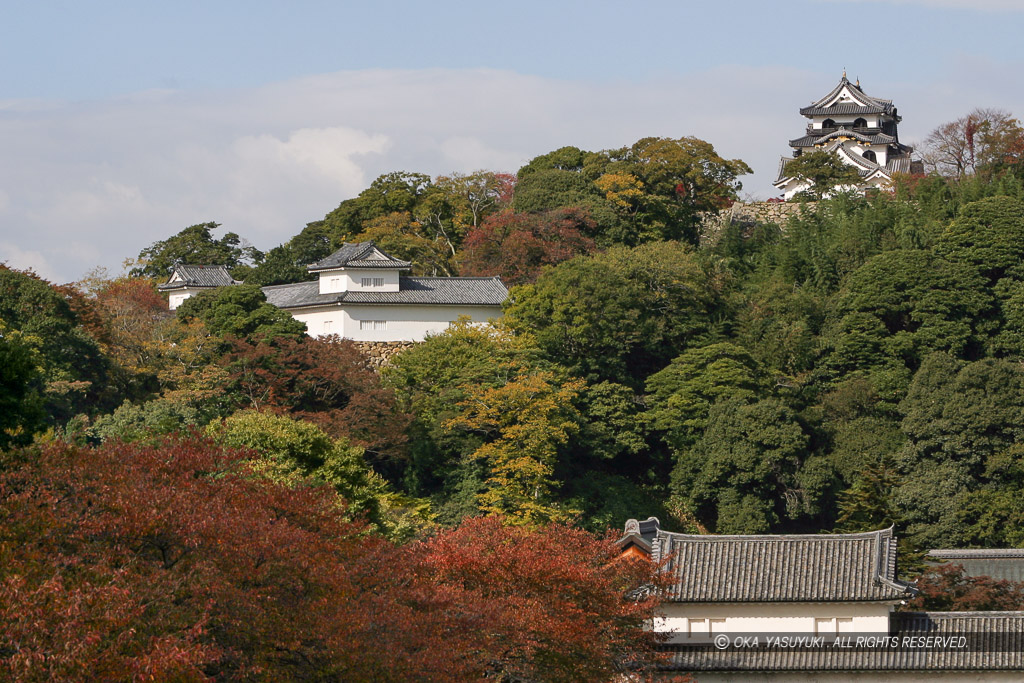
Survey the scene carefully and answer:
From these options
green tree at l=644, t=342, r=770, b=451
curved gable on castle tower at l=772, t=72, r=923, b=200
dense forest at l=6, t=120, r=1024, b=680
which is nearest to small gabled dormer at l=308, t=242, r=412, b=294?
A: dense forest at l=6, t=120, r=1024, b=680

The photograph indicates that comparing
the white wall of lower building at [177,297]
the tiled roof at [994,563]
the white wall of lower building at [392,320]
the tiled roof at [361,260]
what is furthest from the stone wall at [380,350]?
the tiled roof at [994,563]

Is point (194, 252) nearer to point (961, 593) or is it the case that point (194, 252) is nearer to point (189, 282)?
point (189, 282)

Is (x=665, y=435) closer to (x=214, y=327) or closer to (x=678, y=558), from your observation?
(x=214, y=327)

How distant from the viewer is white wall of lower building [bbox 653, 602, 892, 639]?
878 inches

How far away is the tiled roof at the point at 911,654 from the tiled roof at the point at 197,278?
86.0 ft

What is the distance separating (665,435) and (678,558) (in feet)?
50.8

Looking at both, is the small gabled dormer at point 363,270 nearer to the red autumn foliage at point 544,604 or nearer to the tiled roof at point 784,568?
the tiled roof at point 784,568

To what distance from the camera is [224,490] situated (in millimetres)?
15242

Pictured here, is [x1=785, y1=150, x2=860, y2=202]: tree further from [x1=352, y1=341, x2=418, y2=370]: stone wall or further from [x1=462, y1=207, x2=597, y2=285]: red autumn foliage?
[x1=352, y1=341, x2=418, y2=370]: stone wall

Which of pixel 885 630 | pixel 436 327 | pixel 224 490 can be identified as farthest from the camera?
pixel 436 327

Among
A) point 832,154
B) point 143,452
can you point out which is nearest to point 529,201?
point 832,154

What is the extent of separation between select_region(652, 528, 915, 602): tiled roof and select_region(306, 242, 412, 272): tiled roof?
18.3m

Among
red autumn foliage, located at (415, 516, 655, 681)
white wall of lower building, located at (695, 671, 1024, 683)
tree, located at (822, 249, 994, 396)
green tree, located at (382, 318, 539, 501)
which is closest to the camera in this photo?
red autumn foliage, located at (415, 516, 655, 681)

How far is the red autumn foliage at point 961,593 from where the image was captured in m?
25.1
